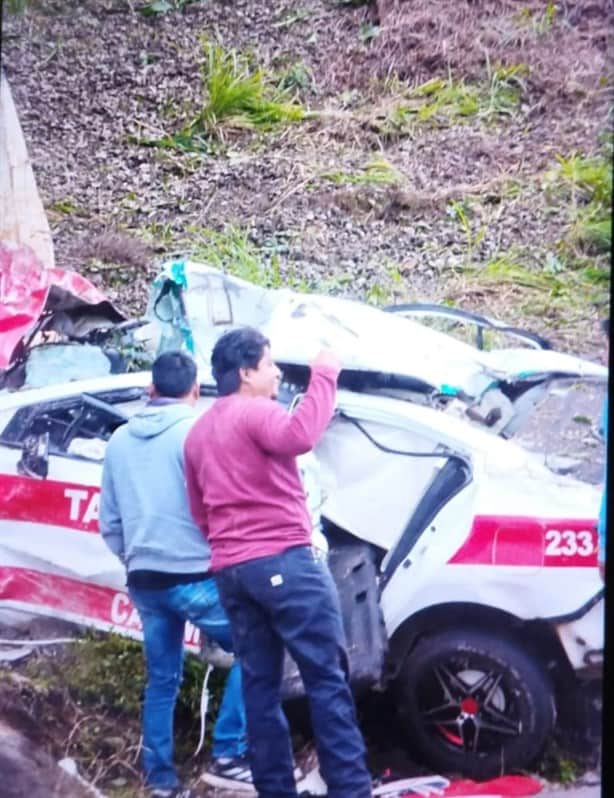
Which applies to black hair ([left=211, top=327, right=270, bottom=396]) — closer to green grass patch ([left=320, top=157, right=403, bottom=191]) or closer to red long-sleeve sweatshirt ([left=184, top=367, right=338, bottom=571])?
A: red long-sleeve sweatshirt ([left=184, top=367, right=338, bottom=571])

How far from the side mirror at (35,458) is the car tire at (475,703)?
931mm

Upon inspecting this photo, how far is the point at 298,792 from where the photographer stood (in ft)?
8.73

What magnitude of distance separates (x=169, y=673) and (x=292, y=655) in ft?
1.00

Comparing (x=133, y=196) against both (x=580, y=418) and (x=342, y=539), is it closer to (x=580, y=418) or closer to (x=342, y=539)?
(x=342, y=539)

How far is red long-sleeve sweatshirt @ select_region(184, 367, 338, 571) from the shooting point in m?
2.57

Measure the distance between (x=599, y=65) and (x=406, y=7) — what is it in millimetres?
468

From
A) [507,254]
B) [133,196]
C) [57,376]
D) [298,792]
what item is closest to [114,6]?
[133,196]

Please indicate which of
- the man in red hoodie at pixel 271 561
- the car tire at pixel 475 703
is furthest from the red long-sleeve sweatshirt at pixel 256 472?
the car tire at pixel 475 703

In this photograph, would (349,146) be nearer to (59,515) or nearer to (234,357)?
(234,357)

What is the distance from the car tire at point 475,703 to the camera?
2.59 m

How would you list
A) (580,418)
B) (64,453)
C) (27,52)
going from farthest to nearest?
(27,52) → (64,453) → (580,418)

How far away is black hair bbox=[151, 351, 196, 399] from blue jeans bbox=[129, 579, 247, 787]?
0.43m

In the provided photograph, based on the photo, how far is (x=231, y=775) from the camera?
2.71 metres

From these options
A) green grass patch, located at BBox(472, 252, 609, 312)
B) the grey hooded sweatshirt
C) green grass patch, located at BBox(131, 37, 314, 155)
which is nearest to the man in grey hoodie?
the grey hooded sweatshirt
